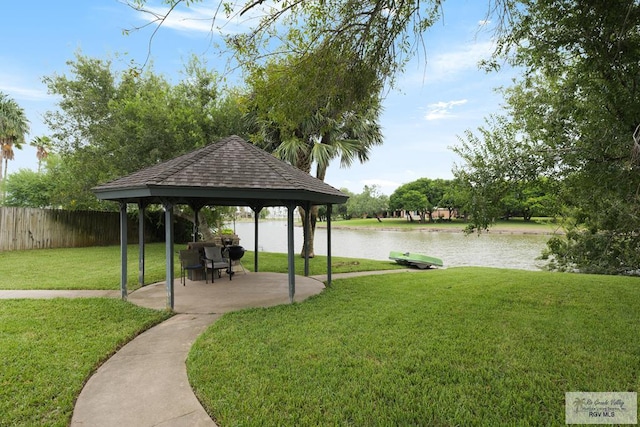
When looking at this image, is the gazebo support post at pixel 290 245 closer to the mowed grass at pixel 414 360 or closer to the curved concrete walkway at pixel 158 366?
the curved concrete walkway at pixel 158 366

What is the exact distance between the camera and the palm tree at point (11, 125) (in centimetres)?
2384

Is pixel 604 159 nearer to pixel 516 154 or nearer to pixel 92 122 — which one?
pixel 516 154

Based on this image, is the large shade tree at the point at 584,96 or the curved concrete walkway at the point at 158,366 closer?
the curved concrete walkway at the point at 158,366

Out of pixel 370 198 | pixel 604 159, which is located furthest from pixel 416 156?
pixel 370 198

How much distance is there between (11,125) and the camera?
964 inches

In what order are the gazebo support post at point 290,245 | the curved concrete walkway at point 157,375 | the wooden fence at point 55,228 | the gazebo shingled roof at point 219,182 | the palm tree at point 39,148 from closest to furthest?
the curved concrete walkway at point 157,375 → the gazebo shingled roof at point 219,182 → the gazebo support post at point 290,245 → the wooden fence at point 55,228 → the palm tree at point 39,148

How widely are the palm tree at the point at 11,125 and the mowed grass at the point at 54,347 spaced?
2493 cm

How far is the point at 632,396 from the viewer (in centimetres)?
333

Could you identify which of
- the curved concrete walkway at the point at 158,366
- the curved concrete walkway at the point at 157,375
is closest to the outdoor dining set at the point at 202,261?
the curved concrete walkway at the point at 158,366

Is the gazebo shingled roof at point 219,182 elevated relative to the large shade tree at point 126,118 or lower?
lower

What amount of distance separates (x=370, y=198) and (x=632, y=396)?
7887 cm

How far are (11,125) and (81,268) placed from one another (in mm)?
21001

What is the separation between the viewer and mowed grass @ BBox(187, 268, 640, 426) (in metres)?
3.11

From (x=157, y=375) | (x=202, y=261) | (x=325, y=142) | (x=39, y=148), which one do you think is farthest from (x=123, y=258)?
(x=39, y=148)
